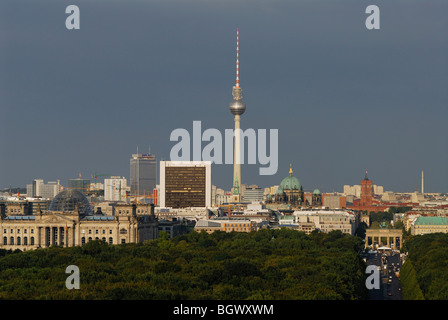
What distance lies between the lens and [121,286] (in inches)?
3140

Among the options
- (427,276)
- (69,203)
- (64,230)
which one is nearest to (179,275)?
(427,276)

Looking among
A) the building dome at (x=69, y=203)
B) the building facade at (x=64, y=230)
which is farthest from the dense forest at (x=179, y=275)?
the building dome at (x=69, y=203)

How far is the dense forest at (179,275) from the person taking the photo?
77.6 m

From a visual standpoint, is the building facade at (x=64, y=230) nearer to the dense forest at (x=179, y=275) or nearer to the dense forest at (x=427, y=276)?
the dense forest at (x=179, y=275)

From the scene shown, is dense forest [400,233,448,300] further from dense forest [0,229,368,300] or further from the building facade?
the building facade

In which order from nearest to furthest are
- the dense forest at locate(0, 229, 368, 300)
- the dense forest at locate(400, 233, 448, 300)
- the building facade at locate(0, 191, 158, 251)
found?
the dense forest at locate(0, 229, 368, 300) < the dense forest at locate(400, 233, 448, 300) < the building facade at locate(0, 191, 158, 251)

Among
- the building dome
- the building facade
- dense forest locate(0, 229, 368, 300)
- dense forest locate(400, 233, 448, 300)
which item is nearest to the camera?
dense forest locate(0, 229, 368, 300)

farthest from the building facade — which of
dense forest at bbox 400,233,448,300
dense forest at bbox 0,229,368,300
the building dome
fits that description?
dense forest at bbox 400,233,448,300

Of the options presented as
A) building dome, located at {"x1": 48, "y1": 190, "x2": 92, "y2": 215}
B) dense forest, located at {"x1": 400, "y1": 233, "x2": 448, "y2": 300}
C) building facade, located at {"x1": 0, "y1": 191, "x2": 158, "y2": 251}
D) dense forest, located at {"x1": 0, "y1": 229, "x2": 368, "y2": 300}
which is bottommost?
dense forest, located at {"x1": 400, "y1": 233, "x2": 448, "y2": 300}

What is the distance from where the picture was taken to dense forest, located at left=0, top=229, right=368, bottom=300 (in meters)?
77.6

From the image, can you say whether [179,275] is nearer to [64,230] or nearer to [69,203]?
[64,230]

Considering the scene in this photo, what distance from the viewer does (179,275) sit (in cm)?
9244
